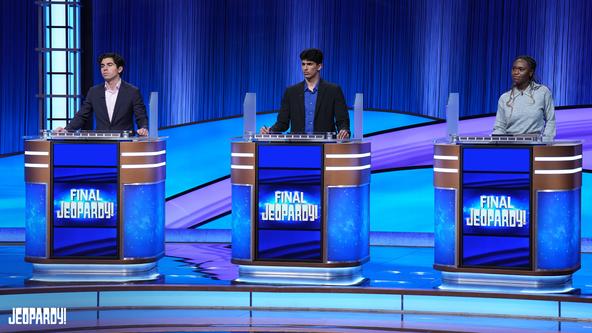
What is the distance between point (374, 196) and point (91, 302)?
350 centimetres

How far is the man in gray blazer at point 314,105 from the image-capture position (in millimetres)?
7758

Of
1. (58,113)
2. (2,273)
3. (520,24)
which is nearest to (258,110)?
(58,113)

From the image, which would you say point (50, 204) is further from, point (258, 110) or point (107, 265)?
point (258, 110)

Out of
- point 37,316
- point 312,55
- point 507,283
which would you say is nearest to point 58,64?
point 312,55

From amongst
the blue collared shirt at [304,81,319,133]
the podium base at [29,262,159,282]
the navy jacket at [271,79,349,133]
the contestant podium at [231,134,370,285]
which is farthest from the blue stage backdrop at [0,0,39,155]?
the blue collared shirt at [304,81,319,133]

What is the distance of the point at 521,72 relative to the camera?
7.43 meters

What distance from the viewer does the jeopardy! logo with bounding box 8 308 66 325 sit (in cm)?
716

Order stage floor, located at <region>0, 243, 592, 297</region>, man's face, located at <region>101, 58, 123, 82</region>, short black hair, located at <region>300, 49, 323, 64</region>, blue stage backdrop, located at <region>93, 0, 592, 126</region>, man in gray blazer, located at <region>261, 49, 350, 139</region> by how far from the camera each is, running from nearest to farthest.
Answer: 1. short black hair, located at <region>300, 49, 323, 64</region>
2. man in gray blazer, located at <region>261, 49, 350, 139</region>
3. stage floor, located at <region>0, 243, 592, 297</region>
4. man's face, located at <region>101, 58, 123, 82</region>
5. blue stage backdrop, located at <region>93, 0, 592, 126</region>

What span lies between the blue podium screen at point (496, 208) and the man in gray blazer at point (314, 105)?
0.93 meters

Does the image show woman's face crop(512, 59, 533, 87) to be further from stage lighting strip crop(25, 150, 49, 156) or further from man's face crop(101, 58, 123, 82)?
stage lighting strip crop(25, 150, 49, 156)

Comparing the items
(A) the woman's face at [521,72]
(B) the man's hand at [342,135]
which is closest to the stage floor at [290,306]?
(B) the man's hand at [342,135]

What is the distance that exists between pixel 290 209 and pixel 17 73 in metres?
4.01

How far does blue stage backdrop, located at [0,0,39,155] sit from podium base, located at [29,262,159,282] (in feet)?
9.58

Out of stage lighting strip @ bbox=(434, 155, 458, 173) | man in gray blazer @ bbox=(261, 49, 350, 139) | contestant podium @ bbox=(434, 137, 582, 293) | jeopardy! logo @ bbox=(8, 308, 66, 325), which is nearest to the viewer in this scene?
jeopardy! logo @ bbox=(8, 308, 66, 325)
